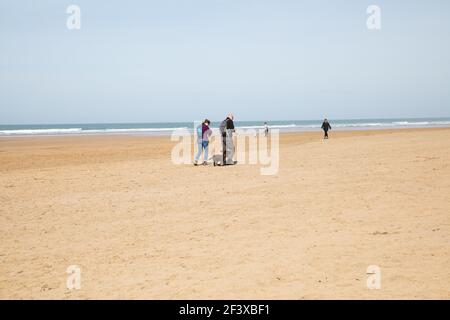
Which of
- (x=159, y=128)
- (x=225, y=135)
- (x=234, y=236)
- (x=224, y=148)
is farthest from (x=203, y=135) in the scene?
(x=159, y=128)

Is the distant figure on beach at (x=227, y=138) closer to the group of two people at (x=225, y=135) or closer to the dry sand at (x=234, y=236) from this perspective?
the group of two people at (x=225, y=135)

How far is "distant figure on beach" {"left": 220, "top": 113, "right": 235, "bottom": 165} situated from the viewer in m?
16.9

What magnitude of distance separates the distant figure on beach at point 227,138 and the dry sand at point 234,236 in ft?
12.7

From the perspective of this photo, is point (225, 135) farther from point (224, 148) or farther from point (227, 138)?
point (224, 148)

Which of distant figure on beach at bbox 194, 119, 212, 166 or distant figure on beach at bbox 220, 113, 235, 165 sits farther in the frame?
distant figure on beach at bbox 194, 119, 212, 166

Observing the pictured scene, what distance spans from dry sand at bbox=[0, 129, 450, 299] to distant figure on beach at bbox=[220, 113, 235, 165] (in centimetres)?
387

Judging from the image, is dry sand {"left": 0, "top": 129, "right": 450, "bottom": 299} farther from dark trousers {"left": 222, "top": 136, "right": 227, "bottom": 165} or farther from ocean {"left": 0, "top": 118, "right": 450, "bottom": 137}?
ocean {"left": 0, "top": 118, "right": 450, "bottom": 137}

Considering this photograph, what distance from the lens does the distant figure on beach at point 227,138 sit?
55.6ft

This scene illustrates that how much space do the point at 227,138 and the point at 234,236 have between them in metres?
10.4

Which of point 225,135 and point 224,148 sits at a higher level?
point 225,135

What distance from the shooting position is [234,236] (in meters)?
7.16

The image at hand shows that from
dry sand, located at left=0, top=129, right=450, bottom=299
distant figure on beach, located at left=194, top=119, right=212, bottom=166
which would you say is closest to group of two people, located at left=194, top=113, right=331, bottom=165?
distant figure on beach, located at left=194, top=119, right=212, bottom=166
